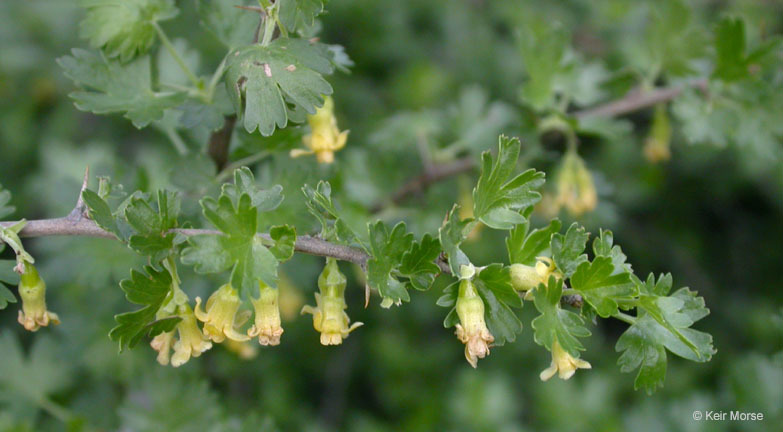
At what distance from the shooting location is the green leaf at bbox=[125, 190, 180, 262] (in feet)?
3.70

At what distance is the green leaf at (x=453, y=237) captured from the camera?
3.75 ft

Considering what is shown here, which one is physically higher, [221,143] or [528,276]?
[528,276]

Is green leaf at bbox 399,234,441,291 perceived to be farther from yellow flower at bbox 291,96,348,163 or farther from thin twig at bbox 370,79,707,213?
Result: thin twig at bbox 370,79,707,213

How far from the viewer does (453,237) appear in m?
1.17

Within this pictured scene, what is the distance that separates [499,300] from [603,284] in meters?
0.17

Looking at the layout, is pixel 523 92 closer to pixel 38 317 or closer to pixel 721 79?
pixel 721 79

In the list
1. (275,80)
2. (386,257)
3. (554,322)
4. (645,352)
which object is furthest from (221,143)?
(645,352)

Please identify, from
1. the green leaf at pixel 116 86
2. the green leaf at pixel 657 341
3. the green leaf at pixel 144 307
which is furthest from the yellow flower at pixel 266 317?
the green leaf at pixel 657 341

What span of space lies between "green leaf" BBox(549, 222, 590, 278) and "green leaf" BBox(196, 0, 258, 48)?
811 mm

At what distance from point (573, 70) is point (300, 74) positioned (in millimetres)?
1006

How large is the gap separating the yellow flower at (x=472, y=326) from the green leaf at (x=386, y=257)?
95mm

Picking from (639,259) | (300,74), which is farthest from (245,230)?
(639,259)

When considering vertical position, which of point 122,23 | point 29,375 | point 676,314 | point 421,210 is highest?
point 122,23

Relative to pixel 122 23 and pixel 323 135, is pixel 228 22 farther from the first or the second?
pixel 323 135
